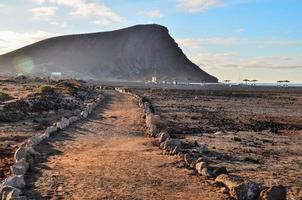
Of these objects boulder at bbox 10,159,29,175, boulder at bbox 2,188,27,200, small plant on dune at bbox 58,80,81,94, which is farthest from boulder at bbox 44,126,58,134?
small plant on dune at bbox 58,80,81,94

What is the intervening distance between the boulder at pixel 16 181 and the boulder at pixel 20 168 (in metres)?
1.06

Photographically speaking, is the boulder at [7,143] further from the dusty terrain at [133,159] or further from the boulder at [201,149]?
the boulder at [201,149]

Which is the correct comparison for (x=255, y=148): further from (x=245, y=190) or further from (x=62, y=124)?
(x=245, y=190)

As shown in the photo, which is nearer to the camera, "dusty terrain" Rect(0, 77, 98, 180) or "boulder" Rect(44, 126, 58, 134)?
"dusty terrain" Rect(0, 77, 98, 180)

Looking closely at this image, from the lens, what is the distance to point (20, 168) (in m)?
13.4

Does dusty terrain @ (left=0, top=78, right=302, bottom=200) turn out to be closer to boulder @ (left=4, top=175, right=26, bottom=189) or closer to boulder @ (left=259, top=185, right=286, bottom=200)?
boulder @ (left=4, top=175, right=26, bottom=189)

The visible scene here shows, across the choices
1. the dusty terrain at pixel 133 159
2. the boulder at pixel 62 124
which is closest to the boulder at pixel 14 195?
the dusty terrain at pixel 133 159

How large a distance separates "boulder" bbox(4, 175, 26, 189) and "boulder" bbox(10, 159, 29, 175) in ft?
3.48

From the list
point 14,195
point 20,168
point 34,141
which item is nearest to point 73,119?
point 34,141

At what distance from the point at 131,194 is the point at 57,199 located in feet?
5.02

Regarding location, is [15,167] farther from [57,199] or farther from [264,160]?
[264,160]

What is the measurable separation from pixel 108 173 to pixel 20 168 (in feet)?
6.95

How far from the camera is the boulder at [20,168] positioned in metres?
13.2

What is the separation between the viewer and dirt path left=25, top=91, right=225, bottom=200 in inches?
470
